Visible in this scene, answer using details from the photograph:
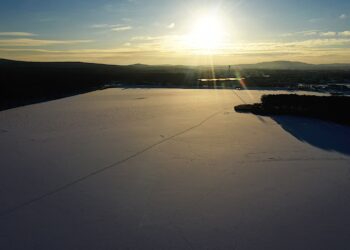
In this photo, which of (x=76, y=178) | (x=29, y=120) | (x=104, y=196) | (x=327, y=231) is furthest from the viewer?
(x=29, y=120)

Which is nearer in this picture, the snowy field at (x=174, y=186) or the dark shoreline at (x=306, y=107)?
the snowy field at (x=174, y=186)

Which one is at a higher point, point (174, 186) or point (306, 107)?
point (306, 107)

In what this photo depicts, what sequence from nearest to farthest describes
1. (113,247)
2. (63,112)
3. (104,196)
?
(113,247)
(104,196)
(63,112)

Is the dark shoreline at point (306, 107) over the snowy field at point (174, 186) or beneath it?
over

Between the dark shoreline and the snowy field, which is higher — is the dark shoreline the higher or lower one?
the higher one

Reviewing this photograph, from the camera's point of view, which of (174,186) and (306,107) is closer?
(174,186)

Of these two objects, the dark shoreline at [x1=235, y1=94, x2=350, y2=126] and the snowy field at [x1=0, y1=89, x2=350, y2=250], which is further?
the dark shoreline at [x1=235, y1=94, x2=350, y2=126]

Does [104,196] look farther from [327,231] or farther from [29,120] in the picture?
[29,120]

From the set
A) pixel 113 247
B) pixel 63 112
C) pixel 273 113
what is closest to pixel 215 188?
pixel 113 247
